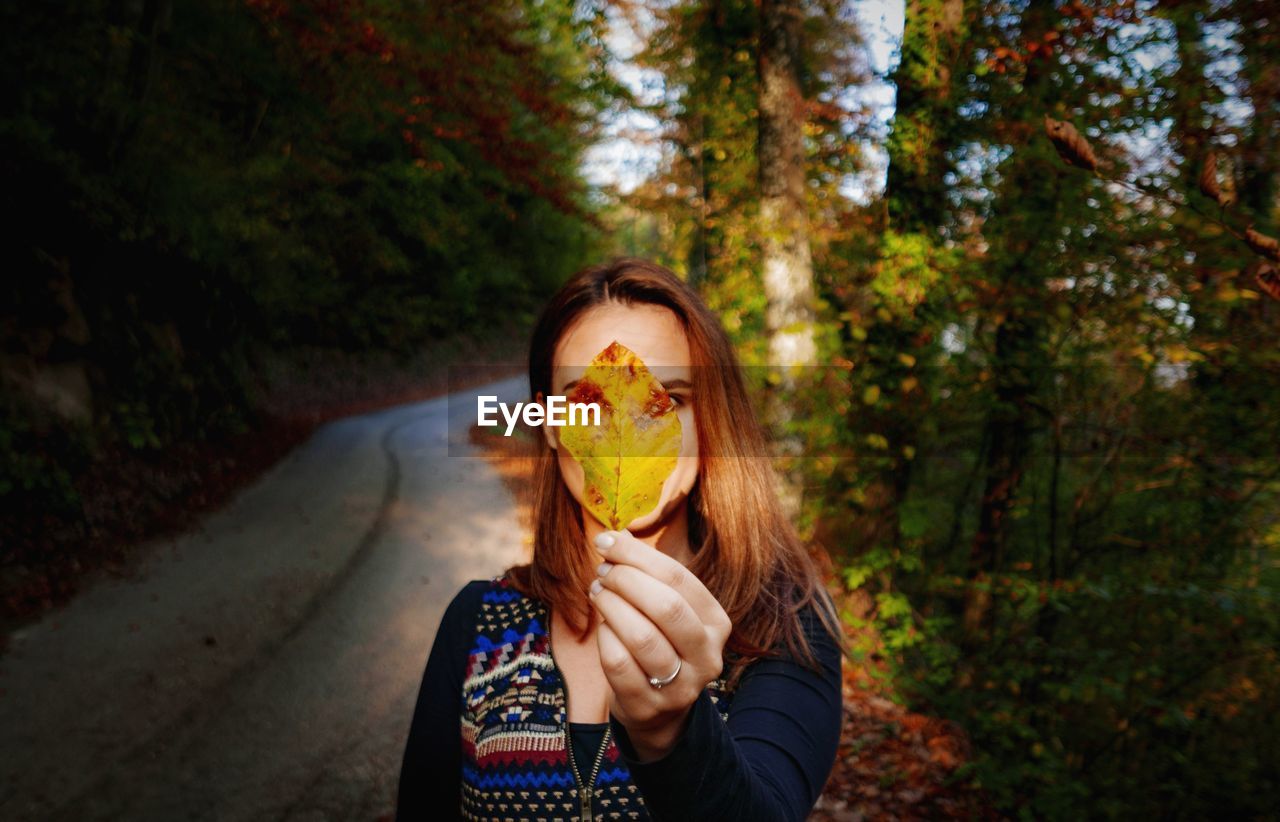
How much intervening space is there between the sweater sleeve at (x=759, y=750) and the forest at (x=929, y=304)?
3.71ft

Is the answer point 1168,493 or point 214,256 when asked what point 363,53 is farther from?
point 1168,493

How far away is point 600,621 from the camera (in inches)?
46.4

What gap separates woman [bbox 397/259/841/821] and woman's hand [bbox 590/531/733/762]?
1.36 feet

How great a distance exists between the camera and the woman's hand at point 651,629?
0.71 meters

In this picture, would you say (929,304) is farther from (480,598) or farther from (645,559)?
(645,559)

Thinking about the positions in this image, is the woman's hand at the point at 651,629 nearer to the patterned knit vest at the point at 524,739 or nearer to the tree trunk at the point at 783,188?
the patterned knit vest at the point at 524,739

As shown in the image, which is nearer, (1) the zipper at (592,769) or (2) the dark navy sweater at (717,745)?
(2) the dark navy sweater at (717,745)

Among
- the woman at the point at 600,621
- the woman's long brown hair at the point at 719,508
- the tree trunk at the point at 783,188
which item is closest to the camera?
the woman at the point at 600,621

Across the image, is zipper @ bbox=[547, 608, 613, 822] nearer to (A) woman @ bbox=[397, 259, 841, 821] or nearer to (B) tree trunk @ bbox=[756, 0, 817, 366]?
(A) woman @ bbox=[397, 259, 841, 821]

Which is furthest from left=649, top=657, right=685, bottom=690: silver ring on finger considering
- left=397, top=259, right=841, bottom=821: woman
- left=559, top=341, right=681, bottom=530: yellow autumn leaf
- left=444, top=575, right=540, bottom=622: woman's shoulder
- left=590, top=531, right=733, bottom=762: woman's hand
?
left=444, top=575, right=540, bottom=622: woman's shoulder

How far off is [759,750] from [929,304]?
14.4ft

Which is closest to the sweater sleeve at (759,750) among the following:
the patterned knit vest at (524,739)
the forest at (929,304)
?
the patterned knit vest at (524,739)

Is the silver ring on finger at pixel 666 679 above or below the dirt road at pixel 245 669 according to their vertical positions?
above

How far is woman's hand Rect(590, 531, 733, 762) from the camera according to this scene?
2.32 ft
